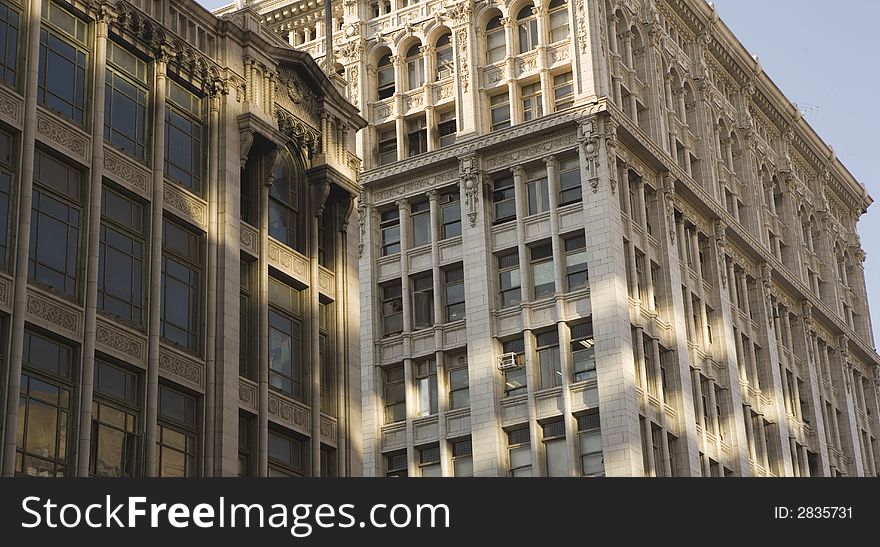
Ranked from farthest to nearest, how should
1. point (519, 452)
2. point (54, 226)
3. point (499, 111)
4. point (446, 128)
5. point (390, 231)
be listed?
point (446, 128) < point (390, 231) < point (499, 111) < point (519, 452) < point (54, 226)

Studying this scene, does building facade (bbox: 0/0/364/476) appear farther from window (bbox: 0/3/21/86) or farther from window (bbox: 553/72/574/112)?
window (bbox: 553/72/574/112)

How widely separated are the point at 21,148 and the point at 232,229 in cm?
803

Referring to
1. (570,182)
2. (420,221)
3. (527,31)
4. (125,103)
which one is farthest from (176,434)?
(527,31)

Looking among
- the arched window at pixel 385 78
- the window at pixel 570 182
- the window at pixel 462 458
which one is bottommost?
the window at pixel 462 458

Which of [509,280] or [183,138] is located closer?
[183,138]

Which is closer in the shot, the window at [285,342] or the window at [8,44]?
the window at [8,44]

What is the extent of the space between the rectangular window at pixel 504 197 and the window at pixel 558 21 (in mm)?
6940

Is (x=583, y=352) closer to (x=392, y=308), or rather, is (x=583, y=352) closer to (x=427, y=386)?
(x=427, y=386)

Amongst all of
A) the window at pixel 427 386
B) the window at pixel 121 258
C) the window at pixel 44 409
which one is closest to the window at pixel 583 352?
the window at pixel 427 386

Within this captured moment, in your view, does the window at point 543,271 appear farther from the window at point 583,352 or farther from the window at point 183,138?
the window at point 183,138

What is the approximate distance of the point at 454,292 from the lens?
7044cm

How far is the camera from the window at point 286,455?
44.2 m

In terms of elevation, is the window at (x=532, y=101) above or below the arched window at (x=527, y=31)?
below

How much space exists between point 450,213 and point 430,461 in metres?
11.4
